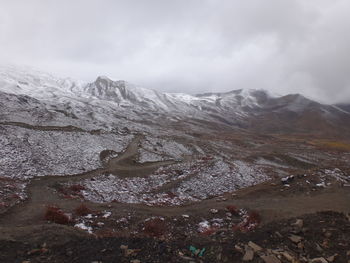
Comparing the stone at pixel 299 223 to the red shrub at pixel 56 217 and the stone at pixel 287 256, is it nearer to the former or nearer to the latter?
the stone at pixel 287 256

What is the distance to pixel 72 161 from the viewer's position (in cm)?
4322

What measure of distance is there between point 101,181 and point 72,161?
10280 mm

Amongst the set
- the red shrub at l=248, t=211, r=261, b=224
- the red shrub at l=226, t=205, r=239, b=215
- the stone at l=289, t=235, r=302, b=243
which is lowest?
the red shrub at l=226, t=205, r=239, b=215

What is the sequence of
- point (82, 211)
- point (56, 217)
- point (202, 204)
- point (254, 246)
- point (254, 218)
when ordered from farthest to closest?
point (202, 204) < point (254, 218) < point (82, 211) < point (56, 217) < point (254, 246)

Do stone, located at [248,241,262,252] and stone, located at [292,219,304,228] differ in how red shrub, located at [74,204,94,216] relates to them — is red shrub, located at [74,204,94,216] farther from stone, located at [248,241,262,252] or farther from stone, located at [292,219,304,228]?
stone, located at [292,219,304,228]

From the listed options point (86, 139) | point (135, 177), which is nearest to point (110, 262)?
point (135, 177)

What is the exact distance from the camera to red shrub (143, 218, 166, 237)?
790 inches

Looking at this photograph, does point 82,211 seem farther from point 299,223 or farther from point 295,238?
point 299,223

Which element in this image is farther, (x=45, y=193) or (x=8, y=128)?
(x=8, y=128)

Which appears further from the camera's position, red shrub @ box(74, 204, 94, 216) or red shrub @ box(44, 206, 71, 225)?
red shrub @ box(74, 204, 94, 216)

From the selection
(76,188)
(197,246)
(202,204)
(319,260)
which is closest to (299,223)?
(319,260)

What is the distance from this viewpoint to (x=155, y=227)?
20.8 m

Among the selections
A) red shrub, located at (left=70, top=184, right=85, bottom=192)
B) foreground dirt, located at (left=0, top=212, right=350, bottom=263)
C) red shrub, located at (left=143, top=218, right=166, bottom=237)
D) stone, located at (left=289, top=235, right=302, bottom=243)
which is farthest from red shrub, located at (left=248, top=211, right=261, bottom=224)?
red shrub, located at (left=70, top=184, right=85, bottom=192)

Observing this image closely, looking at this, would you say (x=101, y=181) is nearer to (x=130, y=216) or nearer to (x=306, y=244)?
(x=130, y=216)
